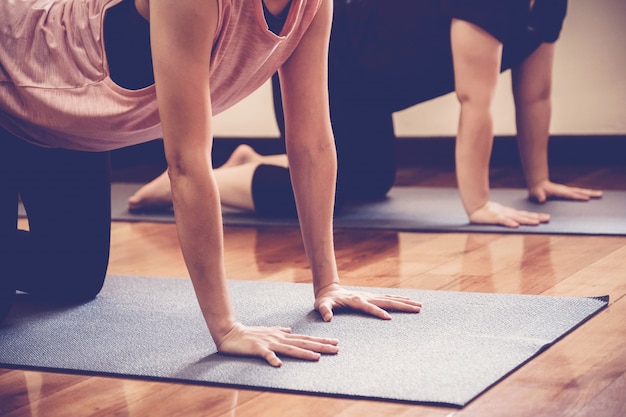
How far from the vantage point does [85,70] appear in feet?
4.48

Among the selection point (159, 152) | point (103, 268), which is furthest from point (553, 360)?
point (159, 152)

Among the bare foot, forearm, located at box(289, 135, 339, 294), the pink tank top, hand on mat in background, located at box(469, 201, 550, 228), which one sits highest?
the pink tank top

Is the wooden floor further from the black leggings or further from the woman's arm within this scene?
the black leggings

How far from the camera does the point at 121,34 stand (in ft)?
4.38

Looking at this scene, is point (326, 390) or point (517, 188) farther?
point (517, 188)

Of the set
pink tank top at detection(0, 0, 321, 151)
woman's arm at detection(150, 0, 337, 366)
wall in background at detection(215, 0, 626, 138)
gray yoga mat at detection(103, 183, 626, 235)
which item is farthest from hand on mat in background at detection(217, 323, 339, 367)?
wall in background at detection(215, 0, 626, 138)

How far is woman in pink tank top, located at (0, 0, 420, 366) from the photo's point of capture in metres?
1.22

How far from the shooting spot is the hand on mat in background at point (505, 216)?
213cm

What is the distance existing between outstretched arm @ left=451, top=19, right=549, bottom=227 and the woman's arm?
965 mm

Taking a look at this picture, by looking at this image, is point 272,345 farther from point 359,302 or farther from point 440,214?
point 440,214

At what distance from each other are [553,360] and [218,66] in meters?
0.59

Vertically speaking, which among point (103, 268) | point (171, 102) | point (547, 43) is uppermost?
point (171, 102)

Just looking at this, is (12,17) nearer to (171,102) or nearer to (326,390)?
(171,102)

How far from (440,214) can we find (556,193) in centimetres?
32
